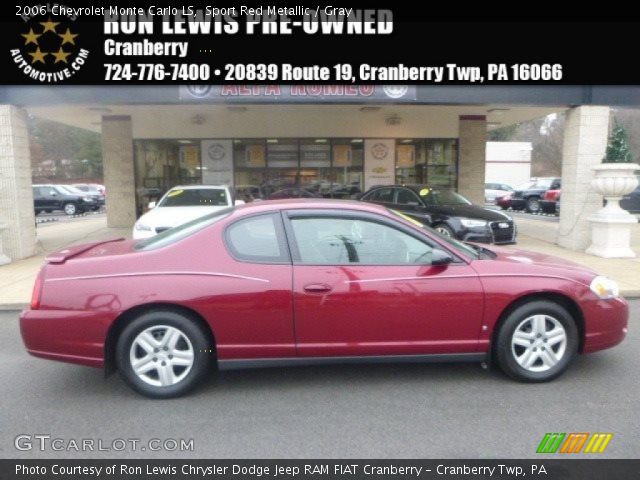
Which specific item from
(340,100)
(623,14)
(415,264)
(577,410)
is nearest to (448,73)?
(340,100)

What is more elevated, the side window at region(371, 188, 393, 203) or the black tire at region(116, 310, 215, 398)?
the side window at region(371, 188, 393, 203)

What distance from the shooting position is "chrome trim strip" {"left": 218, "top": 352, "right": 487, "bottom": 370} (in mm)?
3994

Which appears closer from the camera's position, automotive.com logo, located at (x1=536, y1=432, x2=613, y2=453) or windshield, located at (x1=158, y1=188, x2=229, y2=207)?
automotive.com logo, located at (x1=536, y1=432, x2=613, y2=453)

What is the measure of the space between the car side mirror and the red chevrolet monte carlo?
0.01 meters

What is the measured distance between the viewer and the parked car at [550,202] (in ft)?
69.7

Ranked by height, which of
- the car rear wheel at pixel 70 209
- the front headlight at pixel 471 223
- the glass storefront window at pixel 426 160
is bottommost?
the car rear wheel at pixel 70 209

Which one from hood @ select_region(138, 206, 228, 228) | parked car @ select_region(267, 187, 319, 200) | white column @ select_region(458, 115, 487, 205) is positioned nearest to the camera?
hood @ select_region(138, 206, 228, 228)

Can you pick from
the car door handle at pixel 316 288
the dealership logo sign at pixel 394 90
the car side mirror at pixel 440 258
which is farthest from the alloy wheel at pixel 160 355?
the dealership logo sign at pixel 394 90

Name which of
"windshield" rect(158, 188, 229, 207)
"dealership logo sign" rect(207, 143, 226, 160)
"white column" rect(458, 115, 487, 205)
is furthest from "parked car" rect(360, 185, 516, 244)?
"dealership logo sign" rect(207, 143, 226, 160)

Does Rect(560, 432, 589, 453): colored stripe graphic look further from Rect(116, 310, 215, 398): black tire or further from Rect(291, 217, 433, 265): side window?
Rect(116, 310, 215, 398): black tire

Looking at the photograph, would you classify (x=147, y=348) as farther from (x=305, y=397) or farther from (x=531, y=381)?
(x=531, y=381)

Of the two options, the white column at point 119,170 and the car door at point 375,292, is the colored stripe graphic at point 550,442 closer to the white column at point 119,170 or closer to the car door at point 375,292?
the car door at point 375,292

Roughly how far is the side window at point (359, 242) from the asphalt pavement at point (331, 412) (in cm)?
104

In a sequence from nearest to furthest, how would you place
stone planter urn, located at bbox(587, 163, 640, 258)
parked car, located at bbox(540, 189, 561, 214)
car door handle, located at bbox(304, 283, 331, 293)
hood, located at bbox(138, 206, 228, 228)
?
car door handle, located at bbox(304, 283, 331, 293), hood, located at bbox(138, 206, 228, 228), stone planter urn, located at bbox(587, 163, 640, 258), parked car, located at bbox(540, 189, 561, 214)
